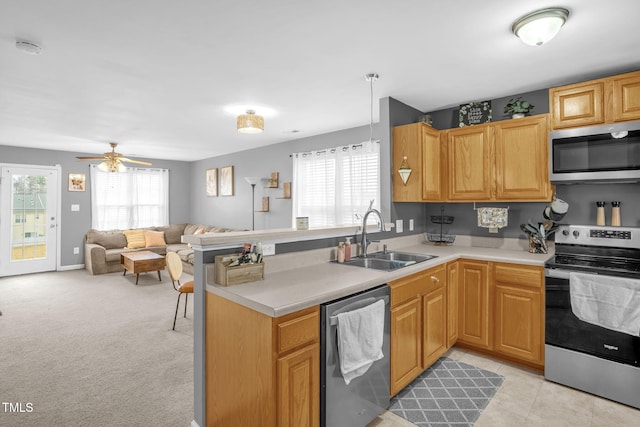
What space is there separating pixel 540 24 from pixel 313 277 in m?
2.01

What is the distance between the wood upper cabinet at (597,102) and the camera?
2422mm

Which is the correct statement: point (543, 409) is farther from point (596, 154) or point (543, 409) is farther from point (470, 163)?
point (470, 163)

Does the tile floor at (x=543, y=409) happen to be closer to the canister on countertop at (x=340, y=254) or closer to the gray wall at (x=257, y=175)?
the canister on countertop at (x=340, y=254)

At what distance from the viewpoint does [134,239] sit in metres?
6.97

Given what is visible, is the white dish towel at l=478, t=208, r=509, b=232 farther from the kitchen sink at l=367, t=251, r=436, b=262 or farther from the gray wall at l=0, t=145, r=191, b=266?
the gray wall at l=0, t=145, r=191, b=266

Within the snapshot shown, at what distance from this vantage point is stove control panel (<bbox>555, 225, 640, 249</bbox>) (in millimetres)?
2463

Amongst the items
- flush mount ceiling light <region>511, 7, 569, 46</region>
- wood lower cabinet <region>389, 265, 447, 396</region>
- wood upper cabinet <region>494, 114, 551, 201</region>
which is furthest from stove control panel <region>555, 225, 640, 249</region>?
flush mount ceiling light <region>511, 7, 569, 46</region>

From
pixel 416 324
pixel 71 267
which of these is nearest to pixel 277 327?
pixel 416 324

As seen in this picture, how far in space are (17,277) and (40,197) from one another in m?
1.56

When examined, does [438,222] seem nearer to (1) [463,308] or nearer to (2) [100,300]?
(1) [463,308]

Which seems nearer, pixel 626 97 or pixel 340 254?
pixel 626 97

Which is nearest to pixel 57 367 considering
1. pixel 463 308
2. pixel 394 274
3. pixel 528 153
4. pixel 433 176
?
pixel 394 274

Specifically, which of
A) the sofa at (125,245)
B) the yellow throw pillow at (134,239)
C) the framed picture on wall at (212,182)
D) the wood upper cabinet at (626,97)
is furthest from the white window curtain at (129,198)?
the wood upper cabinet at (626,97)

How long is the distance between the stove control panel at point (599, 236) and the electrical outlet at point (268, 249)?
2442mm
